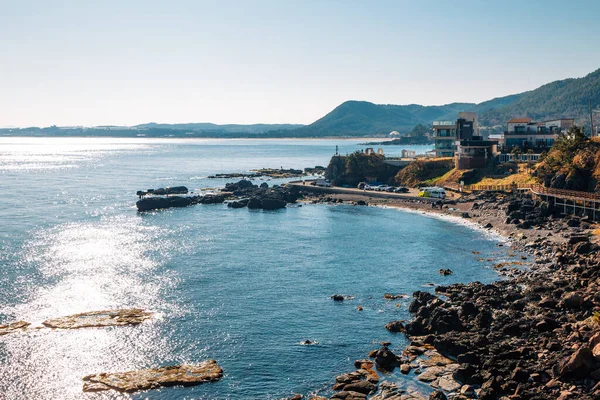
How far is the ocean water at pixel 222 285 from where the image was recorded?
134 ft

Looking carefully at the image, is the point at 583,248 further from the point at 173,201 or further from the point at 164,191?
the point at 164,191

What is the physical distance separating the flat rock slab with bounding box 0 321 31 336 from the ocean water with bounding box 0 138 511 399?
4.44ft

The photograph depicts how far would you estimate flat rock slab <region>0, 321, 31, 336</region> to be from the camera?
1844 inches

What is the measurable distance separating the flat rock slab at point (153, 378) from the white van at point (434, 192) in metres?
81.1

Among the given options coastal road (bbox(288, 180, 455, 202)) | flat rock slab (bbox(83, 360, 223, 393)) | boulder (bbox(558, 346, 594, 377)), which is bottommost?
flat rock slab (bbox(83, 360, 223, 393))

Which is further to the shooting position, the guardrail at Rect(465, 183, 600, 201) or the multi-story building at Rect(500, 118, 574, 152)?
the multi-story building at Rect(500, 118, 574, 152)

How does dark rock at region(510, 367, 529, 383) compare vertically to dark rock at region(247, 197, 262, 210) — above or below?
below

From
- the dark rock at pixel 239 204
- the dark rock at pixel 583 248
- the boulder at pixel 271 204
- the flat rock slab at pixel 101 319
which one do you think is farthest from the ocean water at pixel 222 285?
the dark rock at pixel 583 248

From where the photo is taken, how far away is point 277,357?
139 ft

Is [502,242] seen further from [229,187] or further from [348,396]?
[229,187]

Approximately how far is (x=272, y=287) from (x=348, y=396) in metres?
24.6

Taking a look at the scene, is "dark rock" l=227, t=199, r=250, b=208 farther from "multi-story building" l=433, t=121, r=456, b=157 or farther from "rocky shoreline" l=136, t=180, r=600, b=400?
"rocky shoreline" l=136, t=180, r=600, b=400

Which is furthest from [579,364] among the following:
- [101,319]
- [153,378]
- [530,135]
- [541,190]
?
[530,135]

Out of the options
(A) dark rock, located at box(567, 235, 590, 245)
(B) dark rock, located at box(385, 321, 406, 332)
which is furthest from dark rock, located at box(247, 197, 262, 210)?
(B) dark rock, located at box(385, 321, 406, 332)
